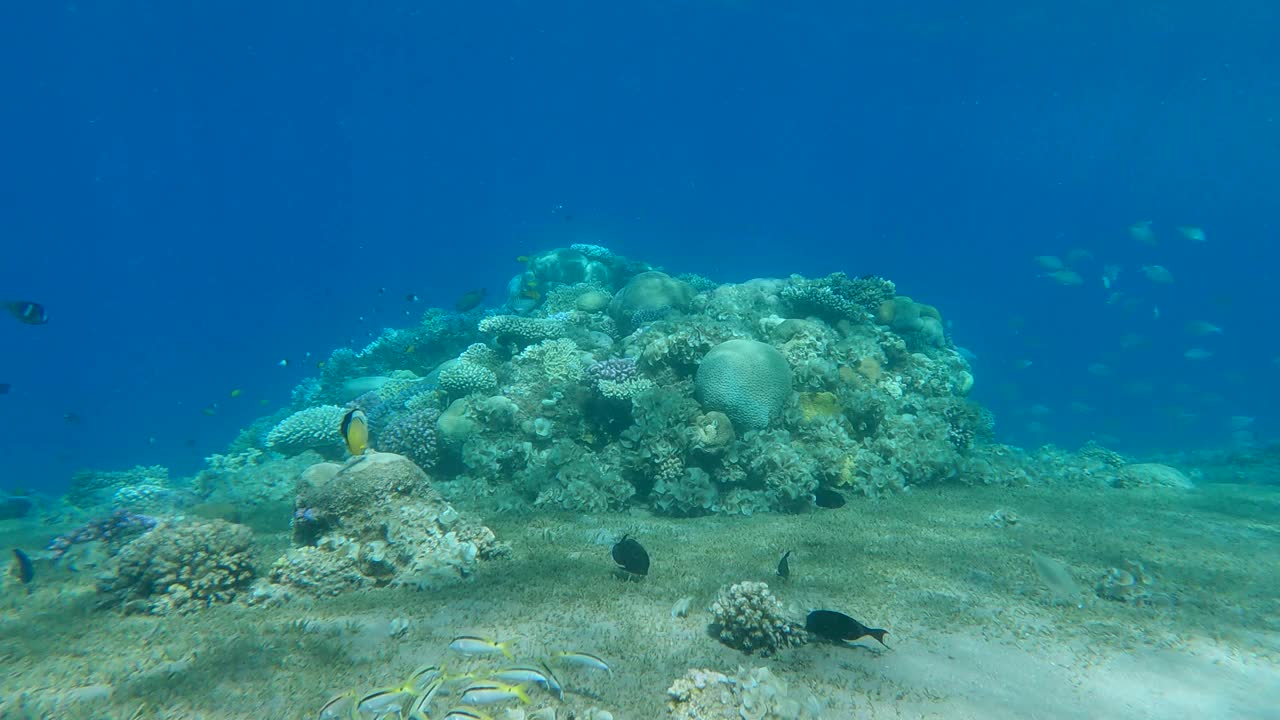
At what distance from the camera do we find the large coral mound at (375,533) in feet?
19.5

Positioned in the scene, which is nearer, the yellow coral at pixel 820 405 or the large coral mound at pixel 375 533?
the large coral mound at pixel 375 533

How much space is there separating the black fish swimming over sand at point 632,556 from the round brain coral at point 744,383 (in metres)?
4.34

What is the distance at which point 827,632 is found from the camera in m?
4.32

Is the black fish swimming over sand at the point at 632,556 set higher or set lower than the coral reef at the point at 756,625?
higher

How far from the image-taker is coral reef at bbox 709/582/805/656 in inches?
180

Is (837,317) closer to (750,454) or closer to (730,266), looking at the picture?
(750,454)

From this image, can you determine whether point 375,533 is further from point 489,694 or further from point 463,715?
point 463,715

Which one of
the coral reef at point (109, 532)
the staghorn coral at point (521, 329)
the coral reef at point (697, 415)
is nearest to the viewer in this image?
the coral reef at point (109, 532)

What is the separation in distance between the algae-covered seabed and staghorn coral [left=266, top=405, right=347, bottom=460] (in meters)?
5.57

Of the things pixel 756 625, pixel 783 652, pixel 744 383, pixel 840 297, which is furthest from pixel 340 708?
pixel 840 297

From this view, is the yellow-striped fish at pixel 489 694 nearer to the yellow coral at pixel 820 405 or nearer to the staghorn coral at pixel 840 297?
the yellow coral at pixel 820 405

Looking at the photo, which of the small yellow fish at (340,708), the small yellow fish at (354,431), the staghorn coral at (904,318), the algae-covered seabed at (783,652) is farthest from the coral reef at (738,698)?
the staghorn coral at (904,318)

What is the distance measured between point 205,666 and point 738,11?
76210 mm

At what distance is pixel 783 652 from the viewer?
454 cm
